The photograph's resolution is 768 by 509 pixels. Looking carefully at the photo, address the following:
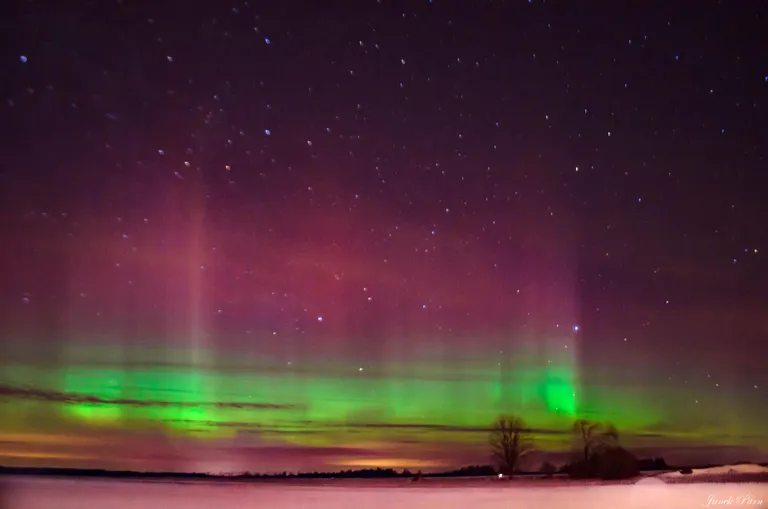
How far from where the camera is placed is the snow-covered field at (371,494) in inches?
129

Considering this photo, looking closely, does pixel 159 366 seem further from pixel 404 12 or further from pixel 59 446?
pixel 404 12

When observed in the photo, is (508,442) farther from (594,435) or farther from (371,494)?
(371,494)

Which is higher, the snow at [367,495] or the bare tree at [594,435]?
the bare tree at [594,435]

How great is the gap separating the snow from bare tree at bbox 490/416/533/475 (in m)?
0.09

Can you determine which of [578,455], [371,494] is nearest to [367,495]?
[371,494]

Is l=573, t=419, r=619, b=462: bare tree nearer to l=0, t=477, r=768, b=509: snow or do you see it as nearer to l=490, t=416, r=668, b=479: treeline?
l=490, t=416, r=668, b=479: treeline

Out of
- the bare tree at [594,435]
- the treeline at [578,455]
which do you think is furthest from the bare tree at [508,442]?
the bare tree at [594,435]

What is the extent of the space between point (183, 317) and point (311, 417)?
68 cm

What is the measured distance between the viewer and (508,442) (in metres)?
3.56

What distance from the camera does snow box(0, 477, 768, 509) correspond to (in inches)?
129

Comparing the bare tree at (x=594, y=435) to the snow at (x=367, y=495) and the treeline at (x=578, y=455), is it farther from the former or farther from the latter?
the snow at (x=367, y=495)

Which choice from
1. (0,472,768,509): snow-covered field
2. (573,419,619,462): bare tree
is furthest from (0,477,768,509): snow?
(573,419,619,462): bare tree

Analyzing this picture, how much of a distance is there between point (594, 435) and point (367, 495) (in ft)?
3.40

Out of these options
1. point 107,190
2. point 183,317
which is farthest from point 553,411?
point 107,190
